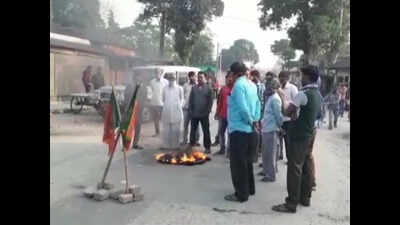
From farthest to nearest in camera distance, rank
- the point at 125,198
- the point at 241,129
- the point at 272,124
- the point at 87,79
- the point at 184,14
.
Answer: the point at 184,14 < the point at 87,79 < the point at 272,124 < the point at 241,129 < the point at 125,198

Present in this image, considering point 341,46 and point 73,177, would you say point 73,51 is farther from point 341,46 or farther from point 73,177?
point 341,46

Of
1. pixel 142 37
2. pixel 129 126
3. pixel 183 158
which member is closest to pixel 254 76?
pixel 183 158

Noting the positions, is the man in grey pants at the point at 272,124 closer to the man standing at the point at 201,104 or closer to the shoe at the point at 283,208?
the shoe at the point at 283,208

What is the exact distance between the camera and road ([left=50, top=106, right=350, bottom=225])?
205 inches

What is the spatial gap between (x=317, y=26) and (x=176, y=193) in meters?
31.4

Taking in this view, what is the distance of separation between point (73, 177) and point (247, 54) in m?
57.6

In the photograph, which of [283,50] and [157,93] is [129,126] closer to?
[157,93]

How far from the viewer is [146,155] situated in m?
9.18

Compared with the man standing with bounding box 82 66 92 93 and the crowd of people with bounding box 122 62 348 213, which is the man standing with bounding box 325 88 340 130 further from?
the man standing with bounding box 82 66 92 93

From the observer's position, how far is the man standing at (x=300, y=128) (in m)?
5.43

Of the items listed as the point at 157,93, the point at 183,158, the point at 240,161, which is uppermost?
the point at 157,93

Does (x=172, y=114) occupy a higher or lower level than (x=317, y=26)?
lower

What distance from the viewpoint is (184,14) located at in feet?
81.8
